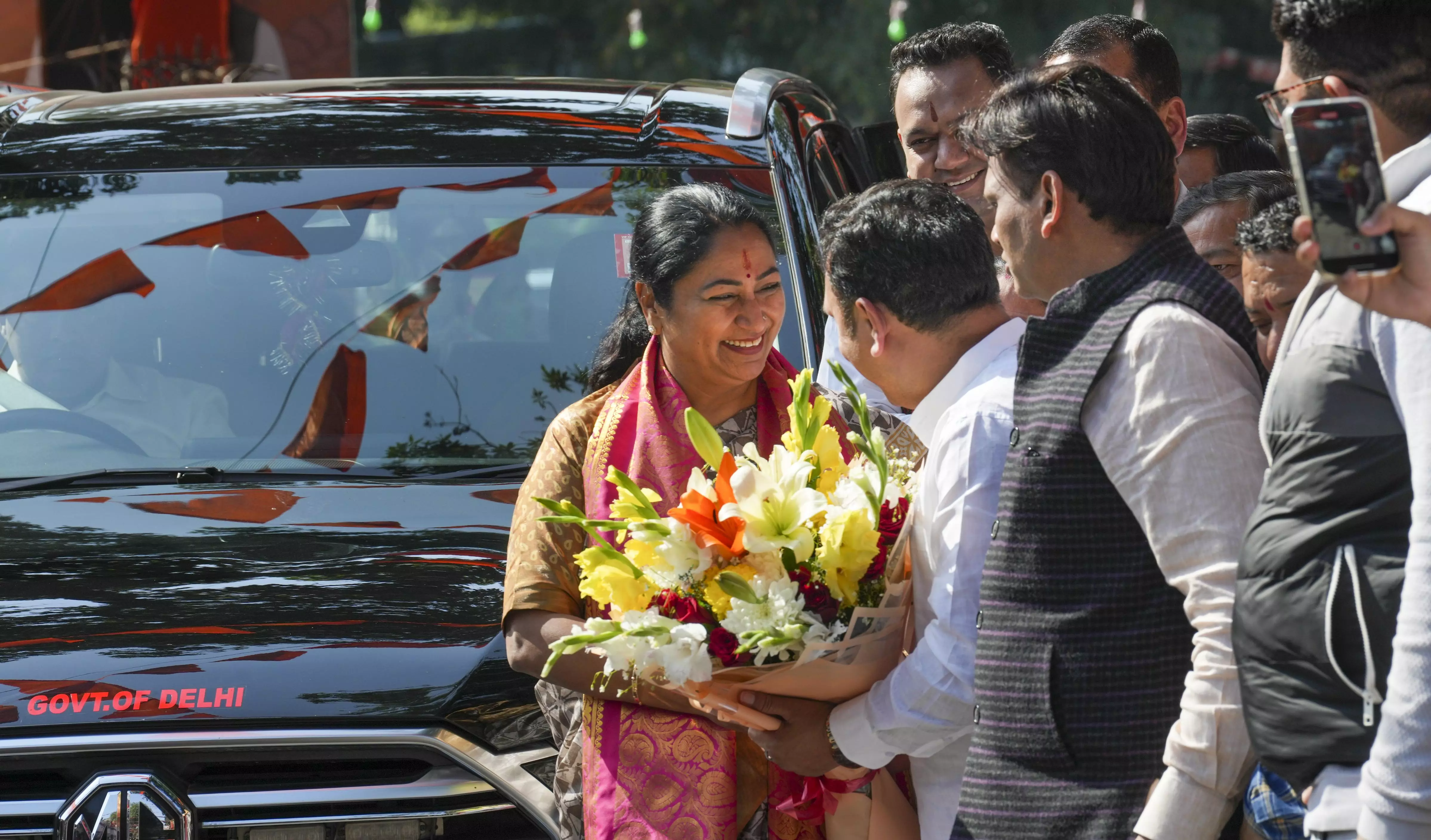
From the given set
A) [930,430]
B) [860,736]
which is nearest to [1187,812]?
[860,736]

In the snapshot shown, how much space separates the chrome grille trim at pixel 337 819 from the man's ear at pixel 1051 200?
1345mm

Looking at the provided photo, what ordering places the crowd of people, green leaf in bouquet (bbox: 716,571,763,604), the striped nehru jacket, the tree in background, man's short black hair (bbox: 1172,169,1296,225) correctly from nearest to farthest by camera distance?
1. the crowd of people
2. the striped nehru jacket
3. green leaf in bouquet (bbox: 716,571,763,604)
4. man's short black hair (bbox: 1172,169,1296,225)
5. the tree in background

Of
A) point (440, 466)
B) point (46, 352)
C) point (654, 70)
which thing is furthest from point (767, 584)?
point (654, 70)

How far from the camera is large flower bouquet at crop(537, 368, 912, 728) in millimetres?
2150

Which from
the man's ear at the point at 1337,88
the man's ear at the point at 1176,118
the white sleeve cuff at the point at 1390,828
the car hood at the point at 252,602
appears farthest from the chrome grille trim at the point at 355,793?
the man's ear at the point at 1176,118

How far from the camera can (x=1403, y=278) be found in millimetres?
1562

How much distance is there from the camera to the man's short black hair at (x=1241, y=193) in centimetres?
315

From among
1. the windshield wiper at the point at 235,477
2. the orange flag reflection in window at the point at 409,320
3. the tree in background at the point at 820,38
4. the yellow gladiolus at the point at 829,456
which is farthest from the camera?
the tree in background at the point at 820,38

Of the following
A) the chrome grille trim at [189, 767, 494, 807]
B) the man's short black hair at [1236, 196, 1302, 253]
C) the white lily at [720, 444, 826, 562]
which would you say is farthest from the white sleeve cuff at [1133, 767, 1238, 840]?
the chrome grille trim at [189, 767, 494, 807]

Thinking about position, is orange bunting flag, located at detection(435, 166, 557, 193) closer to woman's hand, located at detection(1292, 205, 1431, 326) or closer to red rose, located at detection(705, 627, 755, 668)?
red rose, located at detection(705, 627, 755, 668)

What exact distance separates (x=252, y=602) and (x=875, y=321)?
1.27m

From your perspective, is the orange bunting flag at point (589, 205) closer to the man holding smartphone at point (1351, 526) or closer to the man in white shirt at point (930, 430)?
the man in white shirt at point (930, 430)

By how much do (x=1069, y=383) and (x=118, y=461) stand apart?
7.86 ft

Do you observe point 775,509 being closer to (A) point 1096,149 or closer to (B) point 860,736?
(B) point 860,736
